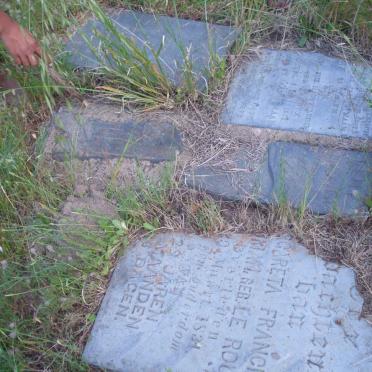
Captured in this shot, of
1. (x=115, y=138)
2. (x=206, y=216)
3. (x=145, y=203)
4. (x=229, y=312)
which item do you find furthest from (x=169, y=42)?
(x=229, y=312)

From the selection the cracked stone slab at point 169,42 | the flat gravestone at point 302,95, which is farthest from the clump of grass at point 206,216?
the cracked stone slab at point 169,42

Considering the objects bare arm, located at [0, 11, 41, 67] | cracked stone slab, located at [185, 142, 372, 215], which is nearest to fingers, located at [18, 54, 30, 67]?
bare arm, located at [0, 11, 41, 67]

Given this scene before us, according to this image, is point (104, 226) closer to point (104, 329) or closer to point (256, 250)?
point (104, 329)

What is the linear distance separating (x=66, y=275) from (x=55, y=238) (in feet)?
0.51

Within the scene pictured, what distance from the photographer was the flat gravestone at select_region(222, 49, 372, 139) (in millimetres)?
2357

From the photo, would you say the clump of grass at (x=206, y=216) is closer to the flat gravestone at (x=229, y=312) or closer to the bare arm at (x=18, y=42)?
the flat gravestone at (x=229, y=312)

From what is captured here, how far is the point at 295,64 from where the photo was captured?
2645 mm

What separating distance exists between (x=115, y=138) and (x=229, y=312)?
0.96 metres

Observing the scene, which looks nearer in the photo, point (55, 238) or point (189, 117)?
point (55, 238)

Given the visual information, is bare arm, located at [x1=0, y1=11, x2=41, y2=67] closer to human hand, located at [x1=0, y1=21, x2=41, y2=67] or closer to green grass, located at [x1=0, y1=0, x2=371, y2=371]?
human hand, located at [x1=0, y1=21, x2=41, y2=67]

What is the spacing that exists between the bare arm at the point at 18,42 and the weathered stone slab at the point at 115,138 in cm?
28

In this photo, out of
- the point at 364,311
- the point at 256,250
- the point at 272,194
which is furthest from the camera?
the point at 272,194

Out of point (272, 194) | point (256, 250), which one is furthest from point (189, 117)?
point (256, 250)

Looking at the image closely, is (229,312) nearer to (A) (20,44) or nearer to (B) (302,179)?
(B) (302,179)
